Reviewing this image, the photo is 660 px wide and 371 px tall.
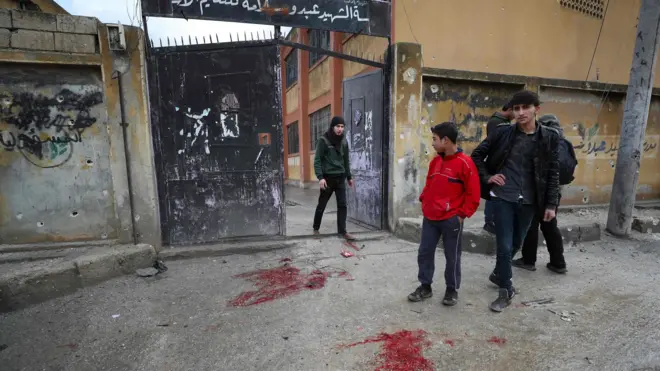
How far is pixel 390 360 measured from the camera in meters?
2.22

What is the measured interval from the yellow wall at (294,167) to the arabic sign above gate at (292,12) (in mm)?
10179

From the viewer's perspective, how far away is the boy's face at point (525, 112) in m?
2.82

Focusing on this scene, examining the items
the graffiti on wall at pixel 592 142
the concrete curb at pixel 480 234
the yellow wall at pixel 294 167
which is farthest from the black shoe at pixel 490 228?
the yellow wall at pixel 294 167

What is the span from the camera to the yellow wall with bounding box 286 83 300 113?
14.9 meters

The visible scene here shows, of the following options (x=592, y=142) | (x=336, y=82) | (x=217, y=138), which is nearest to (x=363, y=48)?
(x=336, y=82)

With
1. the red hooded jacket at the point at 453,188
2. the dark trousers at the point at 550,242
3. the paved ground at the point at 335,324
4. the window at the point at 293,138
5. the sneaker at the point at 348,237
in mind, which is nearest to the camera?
the paved ground at the point at 335,324

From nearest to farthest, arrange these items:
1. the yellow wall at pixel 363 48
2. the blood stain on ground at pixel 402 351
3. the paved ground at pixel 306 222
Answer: the blood stain on ground at pixel 402 351 < the paved ground at pixel 306 222 < the yellow wall at pixel 363 48

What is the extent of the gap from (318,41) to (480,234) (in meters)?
9.62

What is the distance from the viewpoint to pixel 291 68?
52.0 ft

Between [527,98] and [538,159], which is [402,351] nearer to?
[538,159]

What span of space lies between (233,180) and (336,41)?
6.75 metres

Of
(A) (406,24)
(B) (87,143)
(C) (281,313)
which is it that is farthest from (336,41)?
(C) (281,313)

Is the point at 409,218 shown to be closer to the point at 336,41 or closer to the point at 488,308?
the point at 488,308

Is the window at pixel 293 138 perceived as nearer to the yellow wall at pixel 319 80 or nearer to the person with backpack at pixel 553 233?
the yellow wall at pixel 319 80
